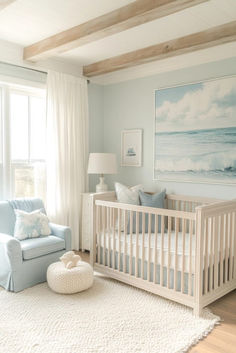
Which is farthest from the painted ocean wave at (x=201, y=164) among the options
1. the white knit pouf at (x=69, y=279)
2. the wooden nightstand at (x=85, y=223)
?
the white knit pouf at (x=69, y=279)

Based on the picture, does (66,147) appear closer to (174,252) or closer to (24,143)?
(24,143)

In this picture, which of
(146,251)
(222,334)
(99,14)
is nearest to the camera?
(222,334)

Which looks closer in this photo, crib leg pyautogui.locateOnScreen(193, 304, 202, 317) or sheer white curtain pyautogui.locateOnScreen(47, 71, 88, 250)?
crib leg pyautogui.locateOnScreen(193, 304, 202, 317)

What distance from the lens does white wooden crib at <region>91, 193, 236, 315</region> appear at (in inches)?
104

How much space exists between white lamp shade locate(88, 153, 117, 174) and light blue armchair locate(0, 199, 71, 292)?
955 millimetres

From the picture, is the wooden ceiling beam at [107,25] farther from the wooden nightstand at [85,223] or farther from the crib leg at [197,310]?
the crib leg at [197,310]

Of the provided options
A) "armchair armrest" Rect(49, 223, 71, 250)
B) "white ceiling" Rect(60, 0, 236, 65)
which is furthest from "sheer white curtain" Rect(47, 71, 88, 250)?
"armchair armrest" Rect(49, 223, 71, 250)

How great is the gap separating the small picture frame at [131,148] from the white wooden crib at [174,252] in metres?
1.06

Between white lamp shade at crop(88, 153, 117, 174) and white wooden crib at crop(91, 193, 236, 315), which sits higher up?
white lamp shade at crop(88, 153, 117, 174)

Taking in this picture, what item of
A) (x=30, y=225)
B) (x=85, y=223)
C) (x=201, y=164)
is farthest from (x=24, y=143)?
(x=201, y=164)

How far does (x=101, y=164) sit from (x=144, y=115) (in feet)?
3.02

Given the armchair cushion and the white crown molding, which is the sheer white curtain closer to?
the white crown molding

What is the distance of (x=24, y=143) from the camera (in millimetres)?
4059

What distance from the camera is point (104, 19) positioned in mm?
2734
